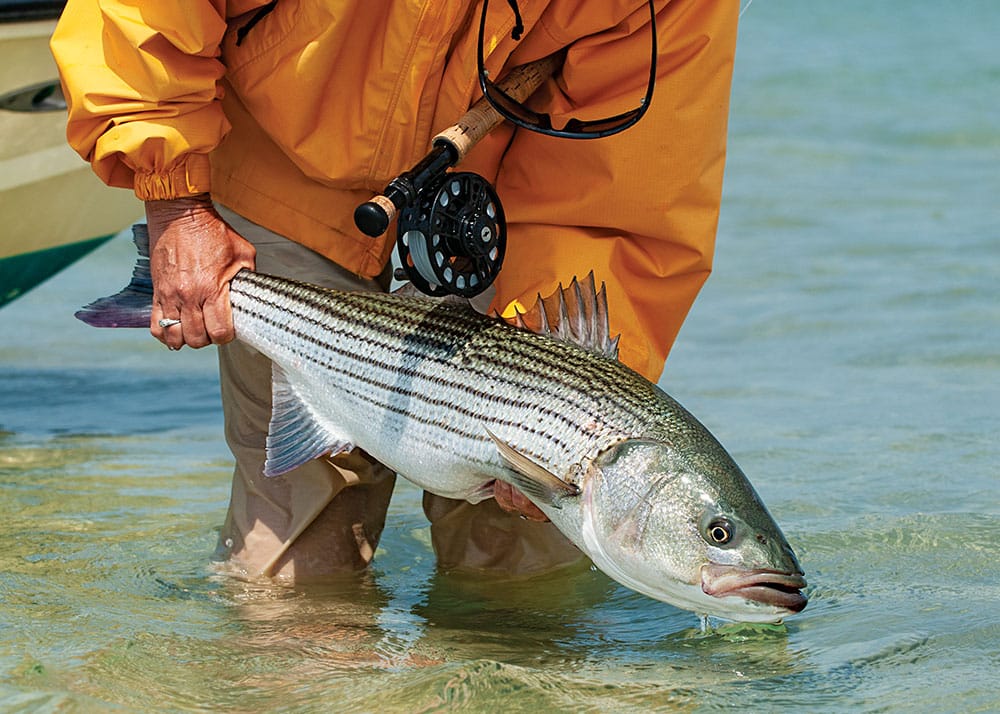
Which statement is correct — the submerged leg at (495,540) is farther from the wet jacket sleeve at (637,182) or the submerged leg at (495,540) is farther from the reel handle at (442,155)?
the reel handle at (442,155)

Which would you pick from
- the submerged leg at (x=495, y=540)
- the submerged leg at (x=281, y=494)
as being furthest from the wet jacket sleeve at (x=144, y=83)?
the submerged leg at (x=495, y=540)

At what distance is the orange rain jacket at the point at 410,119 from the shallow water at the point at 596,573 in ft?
3.01

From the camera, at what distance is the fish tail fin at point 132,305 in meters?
4.18

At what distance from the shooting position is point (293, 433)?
417 centimetres

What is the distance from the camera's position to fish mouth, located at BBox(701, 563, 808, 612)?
3.31m

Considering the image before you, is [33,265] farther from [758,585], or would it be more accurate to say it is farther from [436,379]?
[758,585]

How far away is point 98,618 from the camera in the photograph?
4.13m

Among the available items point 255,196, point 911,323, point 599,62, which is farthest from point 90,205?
point 911,323

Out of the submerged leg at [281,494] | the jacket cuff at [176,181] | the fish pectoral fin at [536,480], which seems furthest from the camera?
the submerged leg at [281,494]

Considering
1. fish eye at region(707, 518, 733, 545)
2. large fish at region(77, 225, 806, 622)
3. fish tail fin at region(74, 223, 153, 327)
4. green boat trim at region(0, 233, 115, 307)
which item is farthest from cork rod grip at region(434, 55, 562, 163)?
green boat trim at region(0, 233, 115, 307)

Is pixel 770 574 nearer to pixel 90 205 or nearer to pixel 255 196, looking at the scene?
pixel 255 196

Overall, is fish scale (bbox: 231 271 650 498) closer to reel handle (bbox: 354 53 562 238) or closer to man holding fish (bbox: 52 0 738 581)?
man holding fish (bbox: 52 0 738 581)

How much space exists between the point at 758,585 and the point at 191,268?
1.81 m

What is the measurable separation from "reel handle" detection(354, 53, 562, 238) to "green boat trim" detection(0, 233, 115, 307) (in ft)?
12.6
